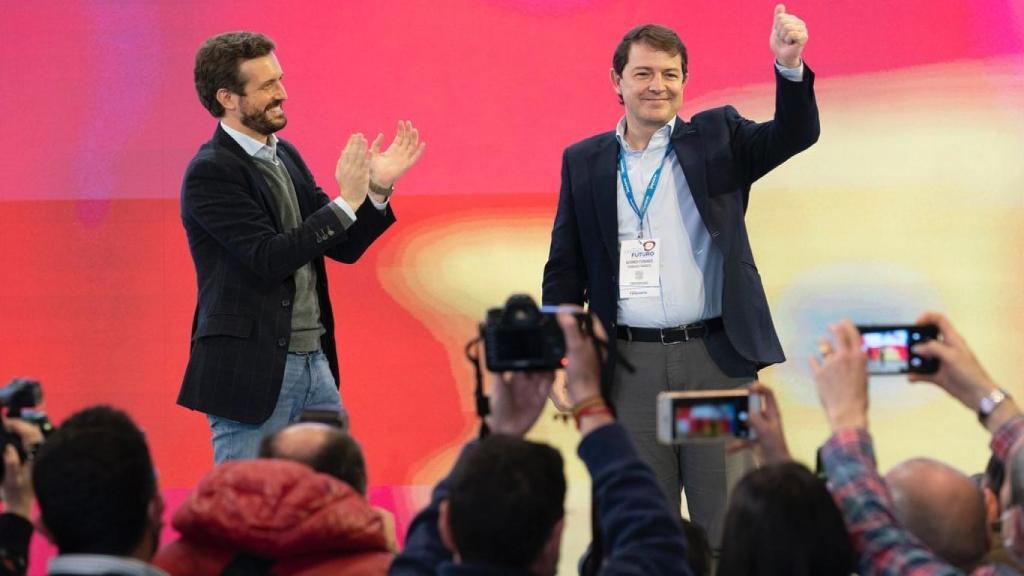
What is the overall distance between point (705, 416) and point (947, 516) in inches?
14.1

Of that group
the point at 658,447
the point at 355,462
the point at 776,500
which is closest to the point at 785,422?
the point at 658,447

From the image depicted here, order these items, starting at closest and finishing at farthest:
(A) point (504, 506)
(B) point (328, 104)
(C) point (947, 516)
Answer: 1. (A) point (504, 506)
2. (C) point (947, 516)
3. (B) point (328, 104)

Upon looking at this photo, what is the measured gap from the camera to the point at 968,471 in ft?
14.8

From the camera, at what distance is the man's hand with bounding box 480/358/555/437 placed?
2.01 meters

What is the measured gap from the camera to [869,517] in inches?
69.9

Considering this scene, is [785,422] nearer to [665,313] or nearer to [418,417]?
[418,417]

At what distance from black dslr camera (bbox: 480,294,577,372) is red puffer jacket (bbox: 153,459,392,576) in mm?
293

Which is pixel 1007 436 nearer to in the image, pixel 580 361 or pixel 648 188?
pixel 580 361

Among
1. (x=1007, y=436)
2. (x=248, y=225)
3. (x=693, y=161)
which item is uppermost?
(x=693, y=161)

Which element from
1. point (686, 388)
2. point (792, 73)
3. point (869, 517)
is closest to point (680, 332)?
point (686, 388)

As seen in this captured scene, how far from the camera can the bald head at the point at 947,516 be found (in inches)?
75.9

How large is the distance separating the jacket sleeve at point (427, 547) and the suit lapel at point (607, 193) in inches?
55.9

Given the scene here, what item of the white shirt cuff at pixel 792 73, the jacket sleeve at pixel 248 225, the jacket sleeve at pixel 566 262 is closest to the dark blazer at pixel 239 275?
the jacket sleeve at pixel 248 225

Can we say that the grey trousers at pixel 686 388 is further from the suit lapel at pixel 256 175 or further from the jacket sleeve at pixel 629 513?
the jacket sleeve at pixel 629 513
